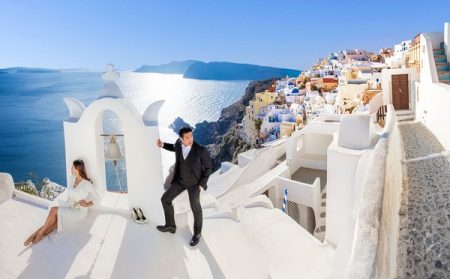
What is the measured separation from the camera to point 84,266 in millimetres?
3840

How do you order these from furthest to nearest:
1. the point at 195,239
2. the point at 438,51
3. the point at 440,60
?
the point at 438,51 < the point at 440,60 < the point at 195,239

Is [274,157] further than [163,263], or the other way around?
[274,157]

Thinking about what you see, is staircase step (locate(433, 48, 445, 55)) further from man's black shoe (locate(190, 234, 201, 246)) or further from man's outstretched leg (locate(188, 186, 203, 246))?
man's black shoe (locate(190, 234, 201, 246))

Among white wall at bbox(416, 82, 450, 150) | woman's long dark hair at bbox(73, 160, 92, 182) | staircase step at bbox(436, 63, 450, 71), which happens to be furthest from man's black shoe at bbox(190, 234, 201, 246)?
staircase step at bbox(436, 63, 450, 71)

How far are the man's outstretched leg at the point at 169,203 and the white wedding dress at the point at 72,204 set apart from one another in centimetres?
76

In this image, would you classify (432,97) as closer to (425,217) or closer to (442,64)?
(442,64)

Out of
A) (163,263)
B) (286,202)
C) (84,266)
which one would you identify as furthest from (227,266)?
(286,202)

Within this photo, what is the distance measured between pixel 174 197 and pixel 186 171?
337 millimetres

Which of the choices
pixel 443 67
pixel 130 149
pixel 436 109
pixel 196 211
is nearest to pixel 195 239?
pixel 196 211

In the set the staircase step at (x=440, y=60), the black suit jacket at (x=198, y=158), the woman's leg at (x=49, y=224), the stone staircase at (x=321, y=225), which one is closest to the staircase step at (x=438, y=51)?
the staircase step at (x=440, y=60)

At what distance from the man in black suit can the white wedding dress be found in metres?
0.80

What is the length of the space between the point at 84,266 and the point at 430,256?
315 centimetres

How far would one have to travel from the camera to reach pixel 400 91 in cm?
1383

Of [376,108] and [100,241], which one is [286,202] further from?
[100,241]
